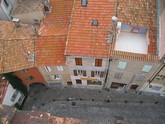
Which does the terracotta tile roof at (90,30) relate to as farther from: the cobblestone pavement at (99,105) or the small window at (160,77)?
the cobblestone pavement at (99,105)

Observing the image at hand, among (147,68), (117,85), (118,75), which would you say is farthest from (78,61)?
(117,85)

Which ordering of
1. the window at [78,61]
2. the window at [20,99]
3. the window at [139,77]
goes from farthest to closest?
the window at [20,99] < the window at [139,77] < the window at [78,61]

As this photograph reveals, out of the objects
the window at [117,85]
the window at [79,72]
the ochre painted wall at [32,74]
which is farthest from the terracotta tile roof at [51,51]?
the window at [117,85]

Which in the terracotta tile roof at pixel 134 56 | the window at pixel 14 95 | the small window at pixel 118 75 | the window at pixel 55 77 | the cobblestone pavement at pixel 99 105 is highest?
the terracotta tile roof at pixel 134 56

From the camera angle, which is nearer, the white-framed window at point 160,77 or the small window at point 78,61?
the small window at point 78,61

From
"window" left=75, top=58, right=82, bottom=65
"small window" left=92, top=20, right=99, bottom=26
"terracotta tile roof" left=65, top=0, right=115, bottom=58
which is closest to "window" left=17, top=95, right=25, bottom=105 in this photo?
"window" left=75, top=58, right=82, bottom=65

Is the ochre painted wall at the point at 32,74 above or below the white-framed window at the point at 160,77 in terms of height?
below

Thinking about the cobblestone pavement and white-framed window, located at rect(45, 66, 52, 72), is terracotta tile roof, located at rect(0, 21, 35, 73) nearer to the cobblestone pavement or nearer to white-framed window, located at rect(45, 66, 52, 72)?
white-framed window, located at rect(45, 66, 52, 72)

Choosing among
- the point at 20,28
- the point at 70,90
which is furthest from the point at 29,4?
the point at 70,90
